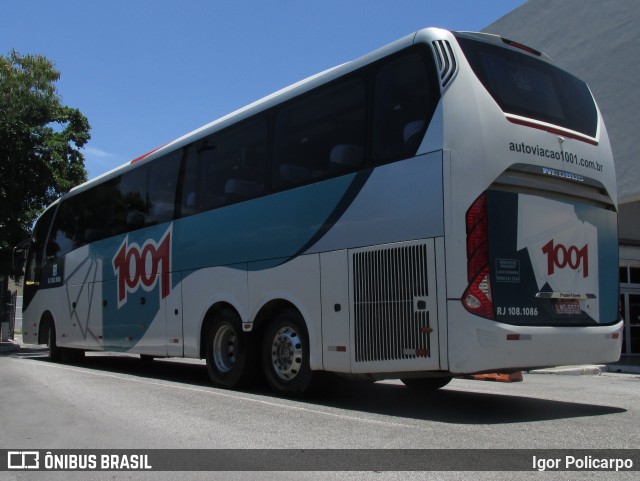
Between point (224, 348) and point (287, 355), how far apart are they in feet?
5.55

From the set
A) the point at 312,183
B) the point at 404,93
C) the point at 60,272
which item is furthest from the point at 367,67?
the point at 60,272

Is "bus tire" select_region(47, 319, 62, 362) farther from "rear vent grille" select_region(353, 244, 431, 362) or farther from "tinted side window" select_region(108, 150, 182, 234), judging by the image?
"rear vent grille" select_region(353, 244, 431, 362)

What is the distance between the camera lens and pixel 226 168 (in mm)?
10211

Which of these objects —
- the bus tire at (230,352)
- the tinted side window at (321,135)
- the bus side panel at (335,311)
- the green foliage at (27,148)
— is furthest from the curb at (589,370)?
Answer: the green foliage at (27,148)

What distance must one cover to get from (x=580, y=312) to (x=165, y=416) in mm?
4715

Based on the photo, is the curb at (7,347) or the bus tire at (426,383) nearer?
the bus tire at (426,383)

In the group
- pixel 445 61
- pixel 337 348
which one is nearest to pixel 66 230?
pixel 337 348

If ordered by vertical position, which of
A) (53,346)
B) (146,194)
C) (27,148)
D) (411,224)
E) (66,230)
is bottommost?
(53,346)

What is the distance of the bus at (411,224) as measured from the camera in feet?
22.1

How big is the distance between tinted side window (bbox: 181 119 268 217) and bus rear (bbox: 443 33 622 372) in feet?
11.2

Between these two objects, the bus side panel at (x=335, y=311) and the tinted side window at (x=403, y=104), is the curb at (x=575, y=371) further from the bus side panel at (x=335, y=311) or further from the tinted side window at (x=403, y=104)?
the tinted side window at (x=403, y=104)

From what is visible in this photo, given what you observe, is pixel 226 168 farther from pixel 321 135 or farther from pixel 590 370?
pixel 590 370

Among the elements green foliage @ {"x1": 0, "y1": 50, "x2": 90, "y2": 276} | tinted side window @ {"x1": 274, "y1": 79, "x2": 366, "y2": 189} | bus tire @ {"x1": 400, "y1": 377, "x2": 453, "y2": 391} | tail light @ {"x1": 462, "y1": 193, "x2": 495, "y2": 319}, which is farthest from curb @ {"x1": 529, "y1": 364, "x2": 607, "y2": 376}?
green foliage @ {"x1": 0, "y1": 50, "x2": 90, "y2": 276}

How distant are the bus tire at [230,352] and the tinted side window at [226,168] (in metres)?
1.78
